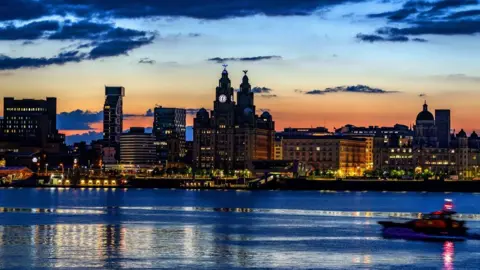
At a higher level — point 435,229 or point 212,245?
point 435,229

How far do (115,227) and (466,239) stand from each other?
115ft

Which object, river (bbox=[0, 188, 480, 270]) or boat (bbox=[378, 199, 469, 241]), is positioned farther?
boat (bbox=[378, 199, 469, 241])

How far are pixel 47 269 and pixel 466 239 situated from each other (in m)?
41.8

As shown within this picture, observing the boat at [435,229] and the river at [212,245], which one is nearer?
the river at [212,245]

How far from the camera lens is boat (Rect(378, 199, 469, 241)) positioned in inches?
3858

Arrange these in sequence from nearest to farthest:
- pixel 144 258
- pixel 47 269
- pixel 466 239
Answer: pixel 47 269 < pixel 144 258 < pixel 466 239

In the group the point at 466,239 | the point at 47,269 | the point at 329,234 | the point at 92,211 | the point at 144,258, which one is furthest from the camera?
the point at 92,211

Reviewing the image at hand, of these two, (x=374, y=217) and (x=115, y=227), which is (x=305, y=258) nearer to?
(x=115, y=227)

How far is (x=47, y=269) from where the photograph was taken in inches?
2869

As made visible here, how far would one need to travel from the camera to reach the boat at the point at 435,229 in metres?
98.0

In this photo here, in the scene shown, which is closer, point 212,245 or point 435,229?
point 212,245

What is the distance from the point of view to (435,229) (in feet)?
323

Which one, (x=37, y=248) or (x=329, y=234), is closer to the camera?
(x=37, y=248)

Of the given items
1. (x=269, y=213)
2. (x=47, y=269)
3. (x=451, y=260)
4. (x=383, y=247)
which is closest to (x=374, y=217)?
(x=269, y=213)
